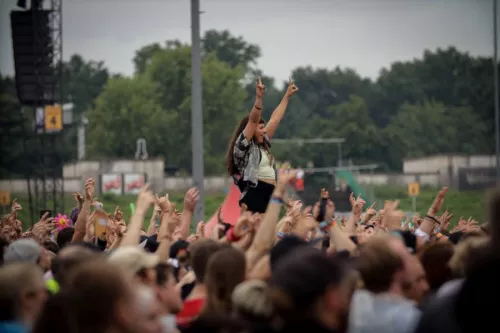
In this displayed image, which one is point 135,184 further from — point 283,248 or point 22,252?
point 283,248

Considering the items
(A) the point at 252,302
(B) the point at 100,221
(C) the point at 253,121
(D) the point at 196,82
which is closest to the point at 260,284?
(A) the point at 252,302

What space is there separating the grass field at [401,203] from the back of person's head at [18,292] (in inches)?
1129

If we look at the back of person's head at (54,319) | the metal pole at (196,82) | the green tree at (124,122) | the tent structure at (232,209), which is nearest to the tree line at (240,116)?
the green tree at (124,122)

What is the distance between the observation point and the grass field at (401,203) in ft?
154

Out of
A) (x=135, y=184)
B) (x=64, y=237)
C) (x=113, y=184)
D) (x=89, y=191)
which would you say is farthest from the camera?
(x=135, y=184)

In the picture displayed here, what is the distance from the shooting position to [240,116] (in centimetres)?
10644

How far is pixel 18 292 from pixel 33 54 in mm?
33132

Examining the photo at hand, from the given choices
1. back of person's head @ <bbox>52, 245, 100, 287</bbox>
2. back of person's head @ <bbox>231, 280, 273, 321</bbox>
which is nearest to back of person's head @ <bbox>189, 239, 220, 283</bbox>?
back of person's head @ <bbox>52, 245, 100, 287</bbox>

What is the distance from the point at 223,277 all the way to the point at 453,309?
1651 mm

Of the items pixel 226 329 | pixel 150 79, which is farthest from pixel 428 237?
pixel 150 79

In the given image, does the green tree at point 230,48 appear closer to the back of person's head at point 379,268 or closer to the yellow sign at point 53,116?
the yellow sign at point 53,116

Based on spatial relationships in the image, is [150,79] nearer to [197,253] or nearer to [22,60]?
[22,60]

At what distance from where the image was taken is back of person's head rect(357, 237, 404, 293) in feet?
23.0

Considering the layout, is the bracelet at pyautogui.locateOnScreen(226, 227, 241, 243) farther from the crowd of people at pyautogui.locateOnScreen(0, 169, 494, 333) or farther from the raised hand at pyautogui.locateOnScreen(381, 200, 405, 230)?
the raised hand at pyautogui.locateOnScreen(381, 200, 405, 230)
